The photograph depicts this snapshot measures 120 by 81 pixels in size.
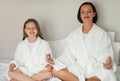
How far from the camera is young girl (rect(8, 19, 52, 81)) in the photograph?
237cm

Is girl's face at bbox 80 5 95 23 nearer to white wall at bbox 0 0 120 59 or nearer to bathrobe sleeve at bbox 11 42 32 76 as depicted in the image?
white wall at bbox 0 0 120 59

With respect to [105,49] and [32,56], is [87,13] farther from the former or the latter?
[32,56]

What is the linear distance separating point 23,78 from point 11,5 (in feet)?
3.28

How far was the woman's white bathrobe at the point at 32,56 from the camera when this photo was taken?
→ 2.48m

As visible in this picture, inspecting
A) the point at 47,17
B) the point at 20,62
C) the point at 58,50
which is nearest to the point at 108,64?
the point at 58,50

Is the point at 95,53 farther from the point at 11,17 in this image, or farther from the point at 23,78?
the point at 11,17

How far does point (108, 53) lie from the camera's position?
2389mm

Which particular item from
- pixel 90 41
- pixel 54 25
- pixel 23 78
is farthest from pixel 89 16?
pixel 23 78

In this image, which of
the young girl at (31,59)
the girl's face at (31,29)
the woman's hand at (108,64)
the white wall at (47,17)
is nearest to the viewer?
the woman's hand at (108,64)

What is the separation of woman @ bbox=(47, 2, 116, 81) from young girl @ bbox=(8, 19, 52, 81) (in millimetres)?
128

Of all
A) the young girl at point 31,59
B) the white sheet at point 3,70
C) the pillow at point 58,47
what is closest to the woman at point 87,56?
the young girl at point 31,59

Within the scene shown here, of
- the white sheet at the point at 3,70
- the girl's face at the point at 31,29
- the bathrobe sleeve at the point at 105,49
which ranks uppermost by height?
the girl's face at the point at 31,29

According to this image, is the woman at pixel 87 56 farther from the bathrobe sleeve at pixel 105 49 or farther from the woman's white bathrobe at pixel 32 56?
the woman's white bathrobe at pixel 32 56

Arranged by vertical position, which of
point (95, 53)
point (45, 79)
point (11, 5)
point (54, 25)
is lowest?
point (45, 79)
